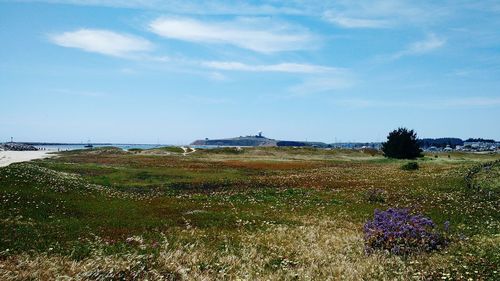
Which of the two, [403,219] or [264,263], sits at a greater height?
[403,219]

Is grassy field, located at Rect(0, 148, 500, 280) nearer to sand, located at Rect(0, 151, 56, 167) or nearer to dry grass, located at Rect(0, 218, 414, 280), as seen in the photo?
dry grass, located at Rect(0, 218, 414, 280)

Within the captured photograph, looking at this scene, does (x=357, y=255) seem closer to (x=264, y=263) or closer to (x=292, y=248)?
(x=292, y=248)

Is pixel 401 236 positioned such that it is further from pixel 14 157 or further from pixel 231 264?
pixel 14 157

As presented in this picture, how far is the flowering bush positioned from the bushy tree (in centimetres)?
9725

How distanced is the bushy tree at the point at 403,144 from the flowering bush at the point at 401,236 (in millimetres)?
97248

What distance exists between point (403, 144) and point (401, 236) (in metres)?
98.8

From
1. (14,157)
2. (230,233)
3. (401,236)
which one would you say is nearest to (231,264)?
(230,233)

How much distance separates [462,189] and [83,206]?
32.8 m

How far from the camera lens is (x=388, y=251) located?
653 inches

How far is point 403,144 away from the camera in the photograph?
110000mm

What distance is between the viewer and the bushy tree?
11038 cm

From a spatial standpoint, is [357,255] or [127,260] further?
[357,255]

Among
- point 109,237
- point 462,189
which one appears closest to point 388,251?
point 109,237

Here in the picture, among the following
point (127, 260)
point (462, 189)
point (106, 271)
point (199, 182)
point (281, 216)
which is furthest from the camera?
point (199, 182)
